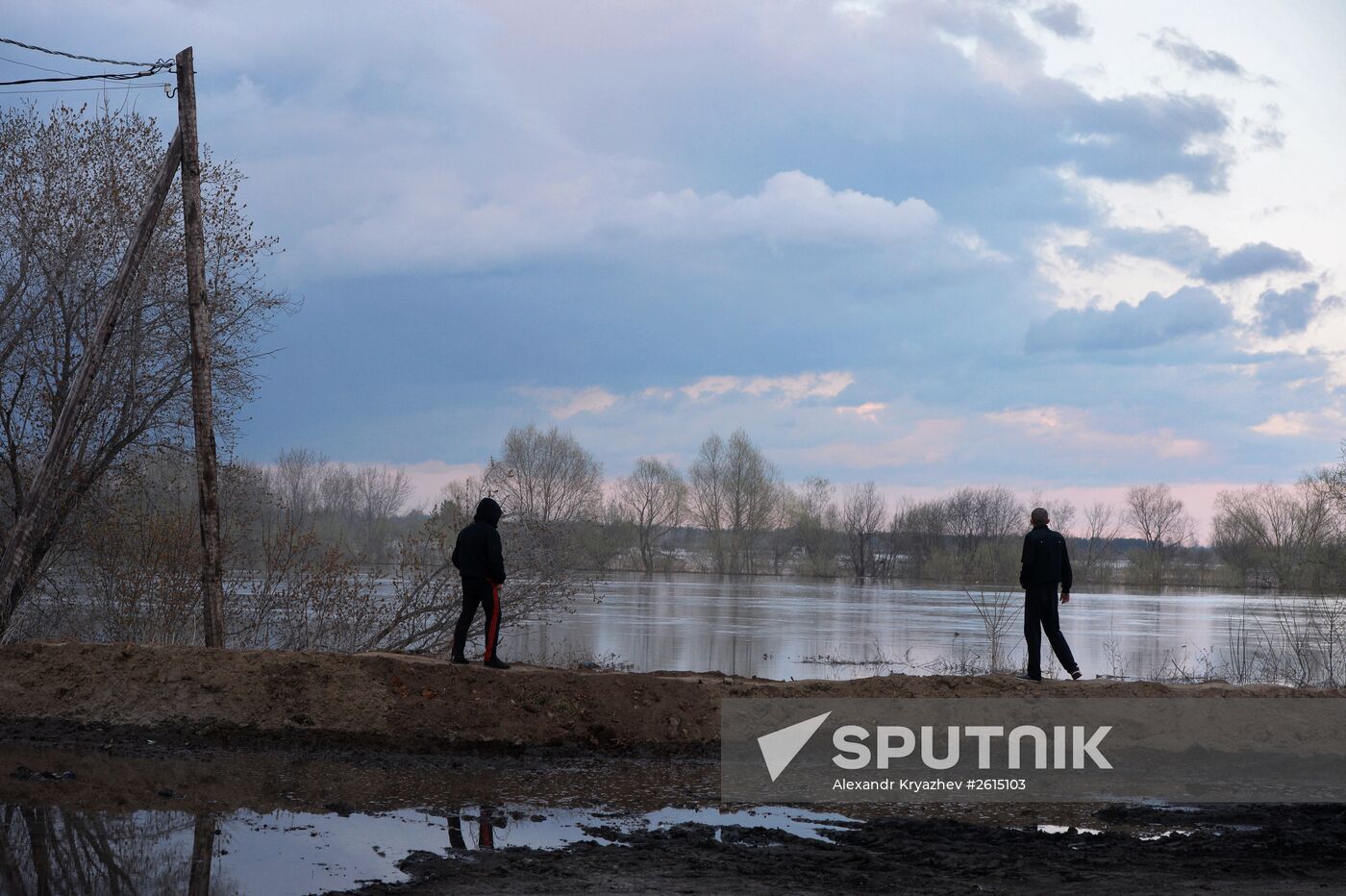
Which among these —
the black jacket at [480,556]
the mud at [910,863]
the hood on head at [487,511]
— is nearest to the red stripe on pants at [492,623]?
the black jacket at [480,556]

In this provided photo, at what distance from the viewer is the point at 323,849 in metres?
7.73

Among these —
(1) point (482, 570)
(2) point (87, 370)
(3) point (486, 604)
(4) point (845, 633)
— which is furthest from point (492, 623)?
(4) point (845, 633)

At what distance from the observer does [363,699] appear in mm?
12680

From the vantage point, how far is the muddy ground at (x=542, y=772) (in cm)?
743

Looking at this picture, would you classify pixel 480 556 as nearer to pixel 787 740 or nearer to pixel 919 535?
pixel 787 740

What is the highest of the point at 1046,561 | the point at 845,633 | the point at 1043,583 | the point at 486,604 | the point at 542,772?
the point at 1046,561

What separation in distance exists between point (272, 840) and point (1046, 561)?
31.4 ft

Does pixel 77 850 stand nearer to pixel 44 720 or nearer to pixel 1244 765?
pixel 44 720

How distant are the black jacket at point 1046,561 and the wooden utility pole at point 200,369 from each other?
10238 millimetres

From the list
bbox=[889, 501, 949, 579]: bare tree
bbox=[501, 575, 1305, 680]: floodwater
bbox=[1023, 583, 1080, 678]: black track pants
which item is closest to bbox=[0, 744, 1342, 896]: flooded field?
bbox=[1023, 583, 1080, 678]: black track pants

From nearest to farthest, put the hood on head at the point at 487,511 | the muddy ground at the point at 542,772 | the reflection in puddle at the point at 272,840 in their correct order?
Answer: 1. the reflection in puddle at the point at 272,840
2. the muddy ground at the point at 542,772
3. the hood on head at the point at 487,511

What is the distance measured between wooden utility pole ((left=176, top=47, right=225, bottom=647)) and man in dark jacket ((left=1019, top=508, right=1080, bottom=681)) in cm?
1025

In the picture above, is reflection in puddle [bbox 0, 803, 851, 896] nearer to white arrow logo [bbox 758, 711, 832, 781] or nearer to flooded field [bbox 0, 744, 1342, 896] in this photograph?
flooded field [bbox 0, 744, 1342, 896]

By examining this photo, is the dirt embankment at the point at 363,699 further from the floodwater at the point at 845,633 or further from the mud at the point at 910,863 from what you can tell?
the floodwater at the point at 845,633
